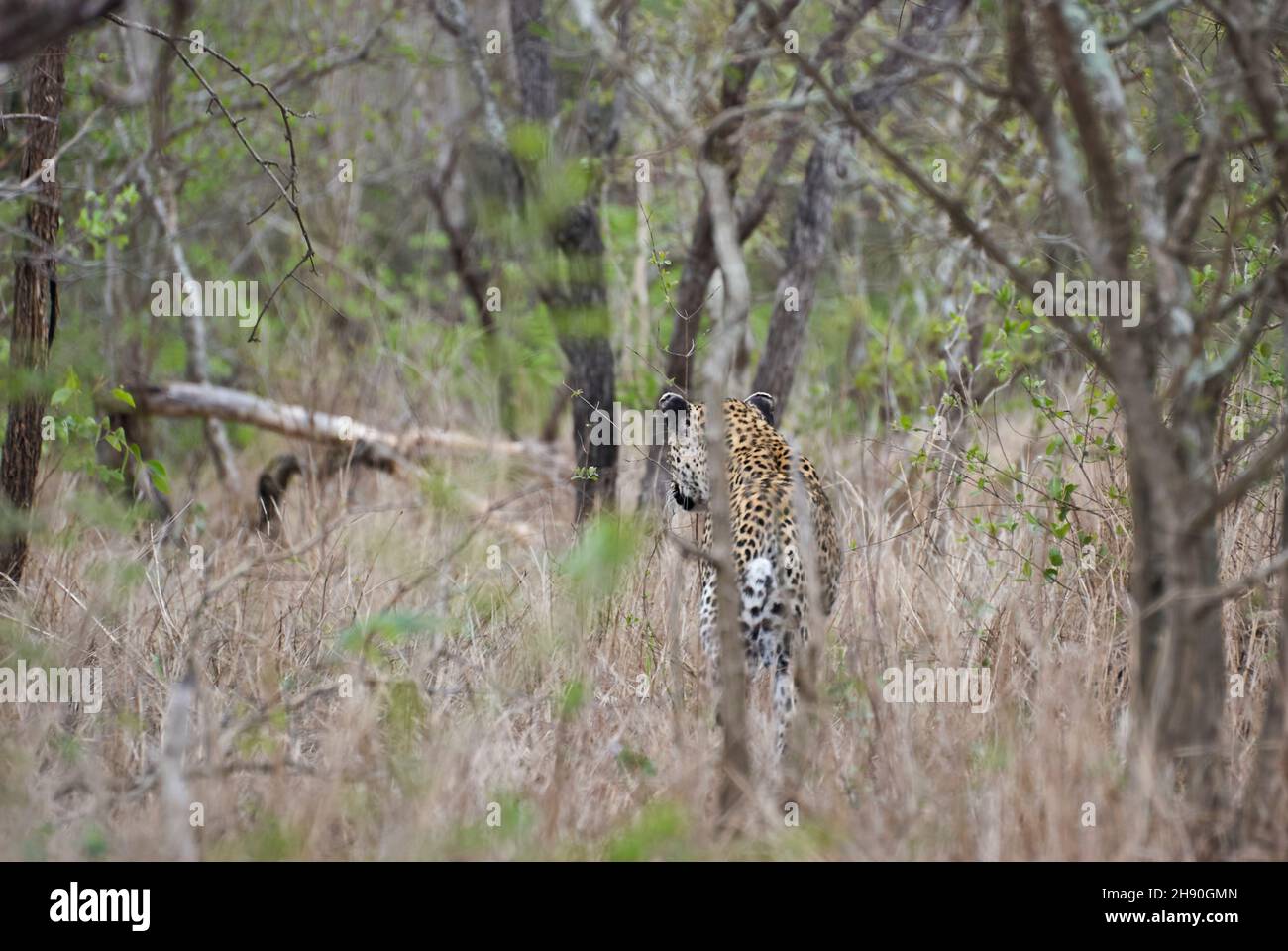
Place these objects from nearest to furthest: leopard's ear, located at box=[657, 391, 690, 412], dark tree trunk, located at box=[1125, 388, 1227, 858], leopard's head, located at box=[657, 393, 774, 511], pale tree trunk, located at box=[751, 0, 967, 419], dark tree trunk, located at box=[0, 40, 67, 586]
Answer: dark tree trunk, located at box=[1125, 388, 1227, 858]
dark tree trunk, located at box=[0, 40, 67, 586]
leopard's ear, located at box=[657, 391, 690, 412]
leopard's head, located at box=[657, 393, 774, 511]
pale tree trunk, located at box=[751, 0, 967, 419]

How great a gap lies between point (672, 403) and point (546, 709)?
1643 mm

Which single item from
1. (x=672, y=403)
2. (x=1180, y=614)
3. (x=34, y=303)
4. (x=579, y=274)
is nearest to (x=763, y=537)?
(x=672, y=403)

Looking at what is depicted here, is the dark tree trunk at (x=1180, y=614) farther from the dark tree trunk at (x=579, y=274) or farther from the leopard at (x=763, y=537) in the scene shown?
the dark tree trunk at (x=579, y=274)

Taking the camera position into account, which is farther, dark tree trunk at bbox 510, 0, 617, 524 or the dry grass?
dark tree trunk at bbox 510, 0, 617, 524

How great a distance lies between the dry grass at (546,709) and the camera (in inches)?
161

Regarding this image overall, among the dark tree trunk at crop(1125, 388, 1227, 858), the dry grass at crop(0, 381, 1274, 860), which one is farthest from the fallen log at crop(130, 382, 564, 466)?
the dark tree trunk at crop(1125, 388, 1227, 858)

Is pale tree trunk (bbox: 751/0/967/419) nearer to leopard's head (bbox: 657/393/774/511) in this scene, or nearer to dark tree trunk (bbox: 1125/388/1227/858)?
leopard's head (bbox: 657/393/774/511)

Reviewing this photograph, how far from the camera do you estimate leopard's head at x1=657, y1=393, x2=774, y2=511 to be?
6.53m

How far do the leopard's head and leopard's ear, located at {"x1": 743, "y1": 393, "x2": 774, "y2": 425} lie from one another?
1.18ft

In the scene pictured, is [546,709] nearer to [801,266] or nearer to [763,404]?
[763,404]
